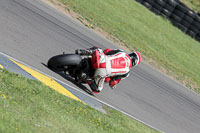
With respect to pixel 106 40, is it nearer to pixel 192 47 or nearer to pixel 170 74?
pixel 170 74

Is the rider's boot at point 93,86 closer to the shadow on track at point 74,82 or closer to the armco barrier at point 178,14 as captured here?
the shadow on track at point 74,82

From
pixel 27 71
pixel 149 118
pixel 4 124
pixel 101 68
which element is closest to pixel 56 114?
pixel 4 124

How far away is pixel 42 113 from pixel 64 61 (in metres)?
2.42

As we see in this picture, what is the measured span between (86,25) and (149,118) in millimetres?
5807

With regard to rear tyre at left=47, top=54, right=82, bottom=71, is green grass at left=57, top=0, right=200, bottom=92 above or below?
below

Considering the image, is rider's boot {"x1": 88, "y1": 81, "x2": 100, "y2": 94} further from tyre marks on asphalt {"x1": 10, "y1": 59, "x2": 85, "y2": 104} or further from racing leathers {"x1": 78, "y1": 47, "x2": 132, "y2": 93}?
tyre marks on asphalt {"x1": 10, "y1": 59, "x2": 85, "y2": 104}

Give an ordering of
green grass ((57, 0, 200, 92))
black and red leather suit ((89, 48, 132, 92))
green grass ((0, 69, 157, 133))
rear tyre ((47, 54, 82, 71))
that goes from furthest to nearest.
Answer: green grass ((57, 0, 200, 92))
black and red leather suit ((89, 48, 132, 92))
rear tyre ((47, 54, 82, 71))
green grass ((0, 69, 157, 133))

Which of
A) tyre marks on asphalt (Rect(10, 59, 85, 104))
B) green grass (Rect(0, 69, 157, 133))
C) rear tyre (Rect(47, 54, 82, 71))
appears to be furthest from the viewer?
rear tyre (Rect(47, 54, 82, 71))

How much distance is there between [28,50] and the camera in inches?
367

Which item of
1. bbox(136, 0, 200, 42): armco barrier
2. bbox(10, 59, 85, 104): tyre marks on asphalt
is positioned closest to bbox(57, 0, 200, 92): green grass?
bbox(136, 0, 200, 42): armco barrier

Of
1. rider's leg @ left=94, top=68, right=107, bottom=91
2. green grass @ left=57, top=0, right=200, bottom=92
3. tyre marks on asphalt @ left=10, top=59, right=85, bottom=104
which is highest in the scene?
rider's leg @ left=94, top=68, right=107, bottom=91

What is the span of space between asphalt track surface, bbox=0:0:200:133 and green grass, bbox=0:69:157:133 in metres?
1.46

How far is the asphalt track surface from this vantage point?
9450 mm

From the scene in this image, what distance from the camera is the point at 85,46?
12.3 m
